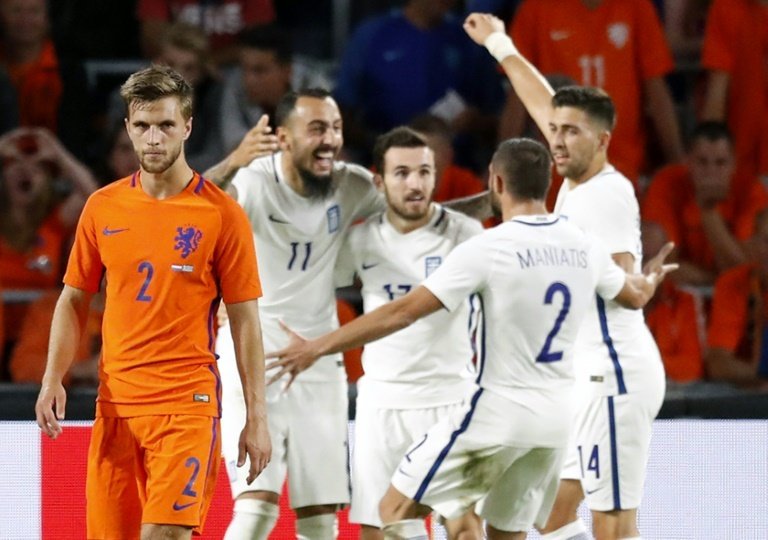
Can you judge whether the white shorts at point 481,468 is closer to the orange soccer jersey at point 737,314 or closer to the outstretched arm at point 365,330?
the outstretched arm at point 365,330

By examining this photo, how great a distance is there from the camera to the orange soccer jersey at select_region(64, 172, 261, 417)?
4633 millimetres

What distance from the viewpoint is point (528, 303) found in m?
5.11

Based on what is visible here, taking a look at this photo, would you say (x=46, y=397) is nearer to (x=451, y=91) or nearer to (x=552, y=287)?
(x=552, y=287)

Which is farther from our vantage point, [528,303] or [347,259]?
[347,259]

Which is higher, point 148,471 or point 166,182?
point 166,182

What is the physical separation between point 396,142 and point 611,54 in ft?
9.43

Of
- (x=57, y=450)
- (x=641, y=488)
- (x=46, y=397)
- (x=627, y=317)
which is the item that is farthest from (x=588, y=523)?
(x=46, y=397)

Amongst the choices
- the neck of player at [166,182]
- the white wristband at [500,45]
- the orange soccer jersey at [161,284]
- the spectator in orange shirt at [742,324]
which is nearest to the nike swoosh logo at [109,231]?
the orange soccer jersey at [161,284]

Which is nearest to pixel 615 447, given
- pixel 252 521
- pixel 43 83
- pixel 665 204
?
pixel 252 521

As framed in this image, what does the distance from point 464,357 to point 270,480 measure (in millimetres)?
922

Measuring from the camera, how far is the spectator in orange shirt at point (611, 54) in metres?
8.43

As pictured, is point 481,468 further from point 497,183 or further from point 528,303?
point 497,183

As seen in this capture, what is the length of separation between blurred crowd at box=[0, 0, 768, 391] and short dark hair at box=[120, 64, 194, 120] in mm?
3409

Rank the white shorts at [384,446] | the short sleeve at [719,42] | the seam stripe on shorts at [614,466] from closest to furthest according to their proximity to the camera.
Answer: the seam stripe on shorts at [614,466]
the white shorts at [384,446]
the short sleeve at [719,42]
